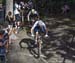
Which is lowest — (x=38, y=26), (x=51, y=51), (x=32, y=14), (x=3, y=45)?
(x=51, y=51)

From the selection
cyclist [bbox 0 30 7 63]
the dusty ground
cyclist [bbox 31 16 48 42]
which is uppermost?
cyclist [bbox 31 16 48 42]

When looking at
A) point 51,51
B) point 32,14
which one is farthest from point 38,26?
point 32,14

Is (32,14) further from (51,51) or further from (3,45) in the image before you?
(3,45)

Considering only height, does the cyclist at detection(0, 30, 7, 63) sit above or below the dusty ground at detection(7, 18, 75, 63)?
above

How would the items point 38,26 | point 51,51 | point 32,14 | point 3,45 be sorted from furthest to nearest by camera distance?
point 32,14
point 51,51
point 38,26
point 3,45

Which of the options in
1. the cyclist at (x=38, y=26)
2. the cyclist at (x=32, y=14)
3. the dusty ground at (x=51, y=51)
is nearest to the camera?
the dusty ground at (x=51, y=51)

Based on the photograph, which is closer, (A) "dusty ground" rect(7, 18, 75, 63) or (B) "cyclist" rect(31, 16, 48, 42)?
(A) "dusty ground" rect(7, 18, 75, 63)

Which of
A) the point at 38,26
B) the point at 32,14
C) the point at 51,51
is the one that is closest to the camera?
the point at 38,26

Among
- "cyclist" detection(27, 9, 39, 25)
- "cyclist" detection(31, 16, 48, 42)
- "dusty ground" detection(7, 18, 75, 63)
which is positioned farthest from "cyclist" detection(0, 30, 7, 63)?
"cyclist" detection(27, 9, 39, 25)

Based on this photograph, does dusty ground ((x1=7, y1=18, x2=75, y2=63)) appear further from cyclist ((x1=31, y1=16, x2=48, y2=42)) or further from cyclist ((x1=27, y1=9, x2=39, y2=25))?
cyclist ((x1=31, y1=16, x2=48, y2=42))

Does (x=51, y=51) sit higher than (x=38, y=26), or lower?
lower

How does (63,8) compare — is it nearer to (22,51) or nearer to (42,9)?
(42,9)

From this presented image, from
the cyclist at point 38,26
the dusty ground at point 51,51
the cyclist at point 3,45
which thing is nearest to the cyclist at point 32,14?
the dusty ground at point 51,51

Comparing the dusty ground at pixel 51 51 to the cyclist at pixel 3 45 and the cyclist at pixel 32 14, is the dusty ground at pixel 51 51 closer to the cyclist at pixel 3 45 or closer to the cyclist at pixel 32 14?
the cyclist at pixel 32 14
